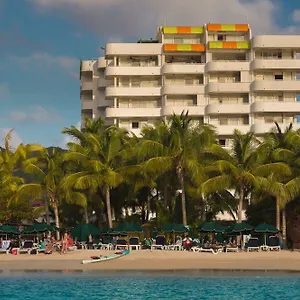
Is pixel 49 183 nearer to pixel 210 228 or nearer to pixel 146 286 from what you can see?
pixel 210 228

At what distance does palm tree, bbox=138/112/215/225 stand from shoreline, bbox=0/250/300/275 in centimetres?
740

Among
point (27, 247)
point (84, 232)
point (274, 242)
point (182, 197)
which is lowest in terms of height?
point (27, 247)

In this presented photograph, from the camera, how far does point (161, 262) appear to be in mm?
32281

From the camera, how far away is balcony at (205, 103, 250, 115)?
68.1 m

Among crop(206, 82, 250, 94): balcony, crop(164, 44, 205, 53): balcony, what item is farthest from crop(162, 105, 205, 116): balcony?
crop(164, 44, 205, 53): balcony

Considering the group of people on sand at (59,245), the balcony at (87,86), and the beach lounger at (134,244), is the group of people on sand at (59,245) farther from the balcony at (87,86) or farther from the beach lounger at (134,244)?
the balcony at (87,86)

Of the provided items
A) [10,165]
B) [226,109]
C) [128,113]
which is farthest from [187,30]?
[10,165]

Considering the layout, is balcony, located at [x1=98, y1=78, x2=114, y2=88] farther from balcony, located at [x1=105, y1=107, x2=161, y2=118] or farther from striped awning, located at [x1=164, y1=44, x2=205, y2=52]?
striped awning, located at [x1=164, y1=44, x2=205, y2=52]

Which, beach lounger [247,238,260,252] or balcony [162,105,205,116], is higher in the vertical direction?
balcony [162,105,205,116]

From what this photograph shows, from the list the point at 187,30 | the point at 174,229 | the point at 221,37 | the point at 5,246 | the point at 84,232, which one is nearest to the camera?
the point at 5,246

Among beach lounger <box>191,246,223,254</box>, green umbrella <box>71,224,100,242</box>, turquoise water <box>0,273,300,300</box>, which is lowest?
turquoise water <box>0,273,300,300</box>

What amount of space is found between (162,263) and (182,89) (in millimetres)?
39929

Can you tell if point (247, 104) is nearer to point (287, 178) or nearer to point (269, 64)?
point (269, 64)

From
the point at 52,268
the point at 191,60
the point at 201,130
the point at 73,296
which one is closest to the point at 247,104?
the point at 191,60
